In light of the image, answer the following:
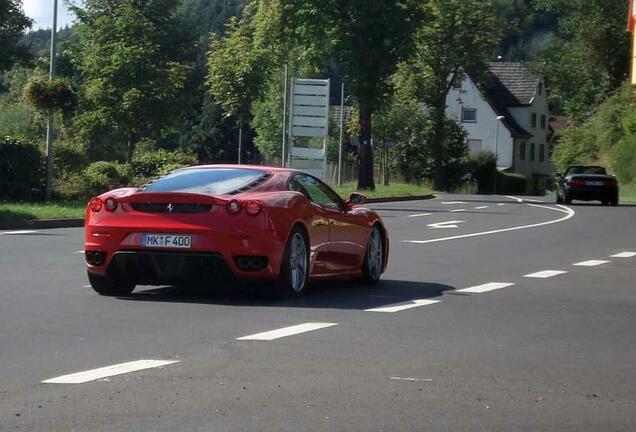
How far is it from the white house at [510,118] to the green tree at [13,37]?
5114 centimetres

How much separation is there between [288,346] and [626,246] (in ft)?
49.8

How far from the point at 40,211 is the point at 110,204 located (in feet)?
51.3

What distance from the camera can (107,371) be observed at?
27.0 feet

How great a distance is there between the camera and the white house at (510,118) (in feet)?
366

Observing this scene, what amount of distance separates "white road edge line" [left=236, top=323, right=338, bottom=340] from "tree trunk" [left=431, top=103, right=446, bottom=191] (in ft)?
244

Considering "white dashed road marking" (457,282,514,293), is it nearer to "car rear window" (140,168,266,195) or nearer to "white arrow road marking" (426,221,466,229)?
"car rear window" (140,168,266,195)

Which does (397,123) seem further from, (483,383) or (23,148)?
(483,383)

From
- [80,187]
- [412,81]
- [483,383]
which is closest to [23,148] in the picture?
[80,187]

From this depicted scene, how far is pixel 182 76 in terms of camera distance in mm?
62406

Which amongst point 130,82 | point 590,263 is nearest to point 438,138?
point 130,82

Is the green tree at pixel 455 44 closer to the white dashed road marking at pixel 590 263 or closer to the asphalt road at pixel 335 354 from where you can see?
the white dashed road marking at pixel 590 263

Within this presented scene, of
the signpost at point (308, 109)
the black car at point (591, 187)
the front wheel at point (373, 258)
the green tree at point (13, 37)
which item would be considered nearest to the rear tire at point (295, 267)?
the front wheel at point (373, 258)

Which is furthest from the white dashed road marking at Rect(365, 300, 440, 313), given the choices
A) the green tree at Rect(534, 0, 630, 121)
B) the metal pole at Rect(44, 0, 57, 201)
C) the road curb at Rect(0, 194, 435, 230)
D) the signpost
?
the green tree at Rect(534, 0, 630, 121)

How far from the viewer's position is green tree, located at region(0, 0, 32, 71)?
57312 mm
